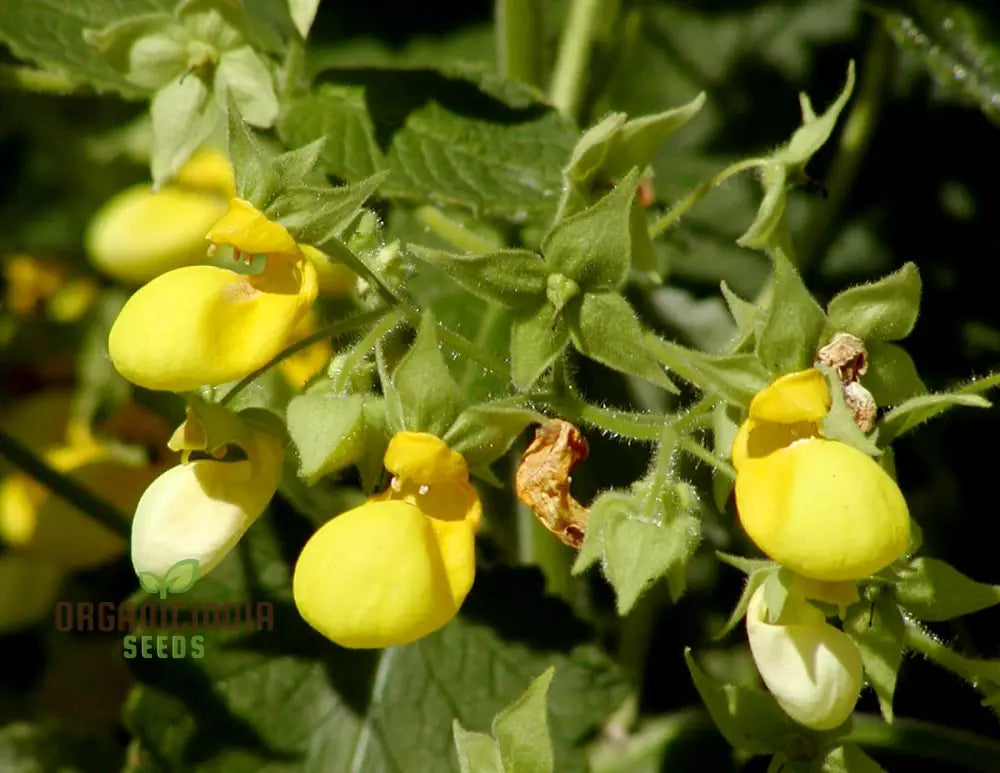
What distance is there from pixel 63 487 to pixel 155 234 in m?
0.37

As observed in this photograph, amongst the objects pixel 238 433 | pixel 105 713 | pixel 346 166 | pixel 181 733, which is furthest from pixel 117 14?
pixel 105 713

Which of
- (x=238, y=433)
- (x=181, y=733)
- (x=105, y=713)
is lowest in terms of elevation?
(x=105, y=713)

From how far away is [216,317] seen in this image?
77 cm

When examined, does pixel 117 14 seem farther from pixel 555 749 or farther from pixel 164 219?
pixel 555 749

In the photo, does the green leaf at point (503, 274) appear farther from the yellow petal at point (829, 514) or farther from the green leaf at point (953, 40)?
the green leaf at point (953, 40)

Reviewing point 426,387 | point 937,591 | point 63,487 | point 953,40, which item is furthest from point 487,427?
point 953,40

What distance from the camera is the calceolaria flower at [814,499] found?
70 centimetres

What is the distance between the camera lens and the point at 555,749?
1049 mm

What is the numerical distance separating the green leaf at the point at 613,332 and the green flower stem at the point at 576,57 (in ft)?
1.21

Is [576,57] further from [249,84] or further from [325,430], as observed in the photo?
[325,430]

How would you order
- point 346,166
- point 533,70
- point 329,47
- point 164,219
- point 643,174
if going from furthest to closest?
point 329,47 < point 164,219 < point 533,70 < point 346,166 < point 643,174

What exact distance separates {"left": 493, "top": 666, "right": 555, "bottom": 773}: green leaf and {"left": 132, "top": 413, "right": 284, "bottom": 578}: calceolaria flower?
0.61 ft

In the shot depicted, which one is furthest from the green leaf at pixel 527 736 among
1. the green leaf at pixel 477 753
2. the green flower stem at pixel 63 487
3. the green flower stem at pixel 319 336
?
the green flower stem at pixel 63 487

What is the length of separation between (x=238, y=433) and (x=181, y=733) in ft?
1.02
